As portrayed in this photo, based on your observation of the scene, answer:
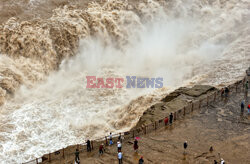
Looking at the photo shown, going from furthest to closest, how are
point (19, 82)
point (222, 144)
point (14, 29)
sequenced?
point (14, 29), point (19, 82), point (222, 144)

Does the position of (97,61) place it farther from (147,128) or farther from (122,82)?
(147,128)

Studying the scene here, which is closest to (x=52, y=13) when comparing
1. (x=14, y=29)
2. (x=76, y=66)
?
(x=14, y=29)

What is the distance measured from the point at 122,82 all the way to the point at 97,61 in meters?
4.36

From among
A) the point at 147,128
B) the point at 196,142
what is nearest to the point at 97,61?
the point at 147,128

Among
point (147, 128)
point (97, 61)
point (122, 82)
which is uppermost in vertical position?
point (97, 61)

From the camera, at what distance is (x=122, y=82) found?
22688mm

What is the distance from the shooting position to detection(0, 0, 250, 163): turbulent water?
665 inches

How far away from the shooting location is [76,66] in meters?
24.0

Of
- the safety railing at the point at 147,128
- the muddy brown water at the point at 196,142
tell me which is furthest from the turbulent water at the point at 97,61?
the muddy brown water at the point at 196,142

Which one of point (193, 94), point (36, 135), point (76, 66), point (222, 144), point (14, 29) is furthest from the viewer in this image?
point (76, 66)

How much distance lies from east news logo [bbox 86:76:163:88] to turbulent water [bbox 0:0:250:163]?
67 centimetres

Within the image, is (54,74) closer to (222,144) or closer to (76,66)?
(76,66)

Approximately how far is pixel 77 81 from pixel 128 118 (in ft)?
24.7

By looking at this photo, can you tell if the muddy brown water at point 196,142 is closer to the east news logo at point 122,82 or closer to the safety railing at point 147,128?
the safety railing at point 147,128
